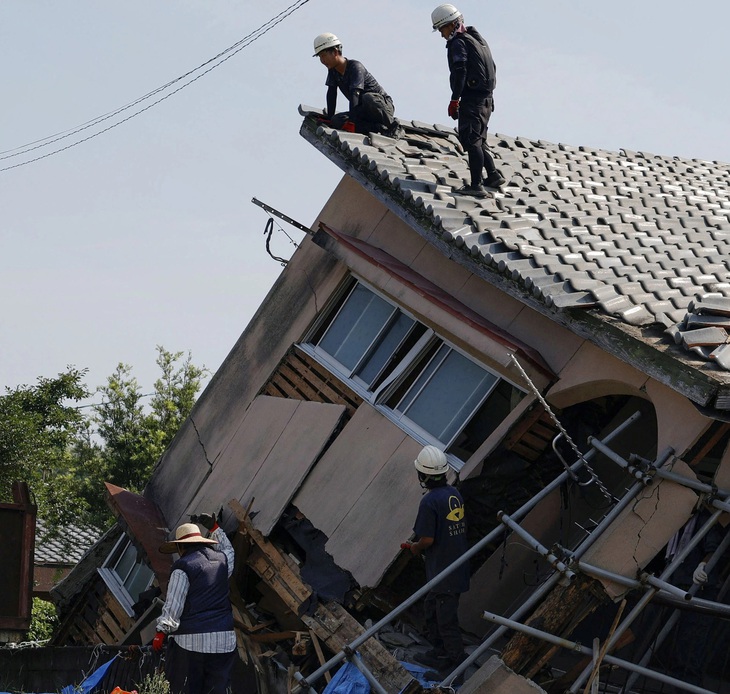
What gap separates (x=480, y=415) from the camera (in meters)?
10.3

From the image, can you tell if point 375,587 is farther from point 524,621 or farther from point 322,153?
point 322,153

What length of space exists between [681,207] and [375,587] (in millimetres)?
5800

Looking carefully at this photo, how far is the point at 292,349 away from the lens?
1229 centimetres

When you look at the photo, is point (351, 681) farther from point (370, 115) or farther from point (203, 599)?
point (370, 115)

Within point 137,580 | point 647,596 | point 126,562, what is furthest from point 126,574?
point 647,596

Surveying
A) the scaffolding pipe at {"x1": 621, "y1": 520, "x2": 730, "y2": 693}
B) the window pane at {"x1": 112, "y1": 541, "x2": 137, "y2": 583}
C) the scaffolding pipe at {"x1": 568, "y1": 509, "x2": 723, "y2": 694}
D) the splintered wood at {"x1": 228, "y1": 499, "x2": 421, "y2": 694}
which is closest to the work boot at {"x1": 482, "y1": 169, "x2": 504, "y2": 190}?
→ the splintered wood at {"x1": 228, "y1": 499, "x2": 421, "y2": 694}

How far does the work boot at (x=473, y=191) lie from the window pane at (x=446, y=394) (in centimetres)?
173

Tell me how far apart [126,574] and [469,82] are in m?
7.84

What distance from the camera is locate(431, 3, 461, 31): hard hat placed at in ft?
36.2

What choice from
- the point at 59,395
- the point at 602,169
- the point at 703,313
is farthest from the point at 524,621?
the point at 59,395

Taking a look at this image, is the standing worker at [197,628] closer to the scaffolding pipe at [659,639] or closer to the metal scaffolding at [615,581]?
the metal scaffolding at [615,581]

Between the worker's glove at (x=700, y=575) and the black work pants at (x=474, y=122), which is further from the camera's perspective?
the black work pants at (x=474, y=122)

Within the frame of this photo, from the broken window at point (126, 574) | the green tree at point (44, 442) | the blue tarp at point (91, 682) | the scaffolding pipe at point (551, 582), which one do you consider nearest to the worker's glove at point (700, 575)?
the scaffolding pipe at point (551, 582)

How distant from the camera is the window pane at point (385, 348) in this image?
11.1 meters
